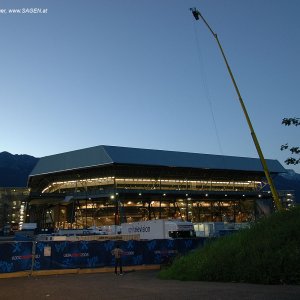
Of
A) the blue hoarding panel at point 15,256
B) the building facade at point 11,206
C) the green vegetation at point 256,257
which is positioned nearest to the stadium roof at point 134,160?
the blue hoarding panel at point 15,256

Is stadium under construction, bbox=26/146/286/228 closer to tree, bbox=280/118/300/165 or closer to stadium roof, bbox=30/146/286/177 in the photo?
stadium roof, bbox=30/146/286/177

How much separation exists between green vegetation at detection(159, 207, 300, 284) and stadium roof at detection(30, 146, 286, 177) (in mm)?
60694

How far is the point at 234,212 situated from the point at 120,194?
113ft

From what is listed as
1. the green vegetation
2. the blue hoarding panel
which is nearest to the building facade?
the blue hoarding panel

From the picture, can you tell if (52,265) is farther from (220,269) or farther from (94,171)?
(94,171)

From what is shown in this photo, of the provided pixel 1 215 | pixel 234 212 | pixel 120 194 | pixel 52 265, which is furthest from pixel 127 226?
pixel 1 215

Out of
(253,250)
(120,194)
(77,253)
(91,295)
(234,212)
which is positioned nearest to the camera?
(91,295)

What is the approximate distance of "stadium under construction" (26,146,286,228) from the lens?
3285 inches

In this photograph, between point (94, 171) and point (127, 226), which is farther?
point (94, 171)

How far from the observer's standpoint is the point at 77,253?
25906mm

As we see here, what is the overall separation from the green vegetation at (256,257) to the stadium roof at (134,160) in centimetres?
6069

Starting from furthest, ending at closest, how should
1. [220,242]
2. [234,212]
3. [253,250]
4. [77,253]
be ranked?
[234,212]
[77,253]
[220,242]
[253,250]

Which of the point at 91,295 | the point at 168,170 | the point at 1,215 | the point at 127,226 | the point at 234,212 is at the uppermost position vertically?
the point at 1,215

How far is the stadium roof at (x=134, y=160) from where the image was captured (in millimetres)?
81438
